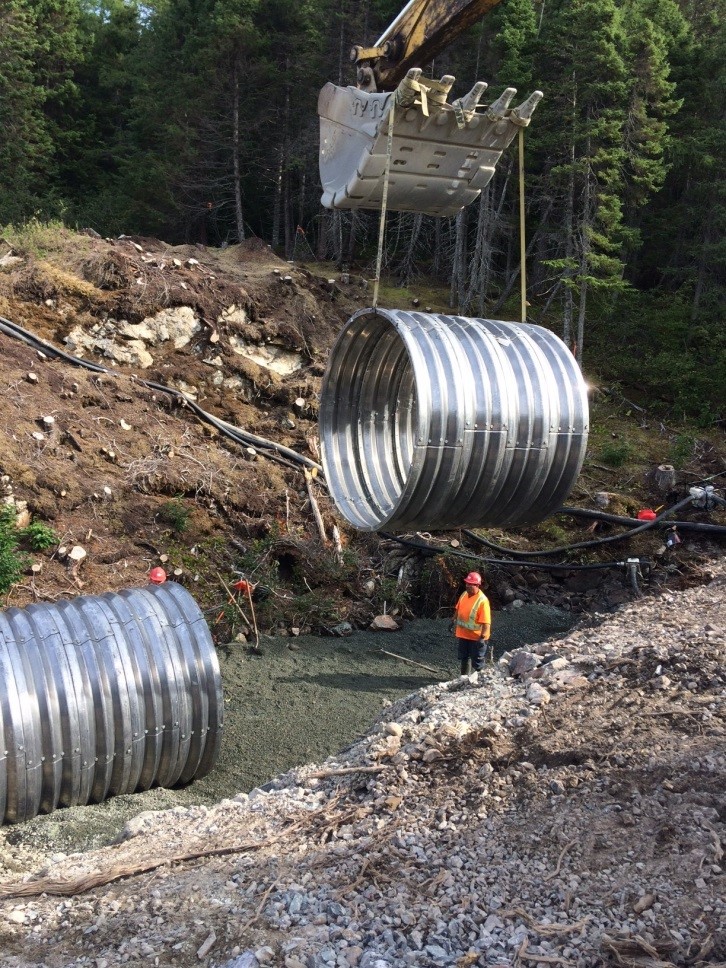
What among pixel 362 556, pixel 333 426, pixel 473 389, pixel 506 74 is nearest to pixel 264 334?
pixel 362 556

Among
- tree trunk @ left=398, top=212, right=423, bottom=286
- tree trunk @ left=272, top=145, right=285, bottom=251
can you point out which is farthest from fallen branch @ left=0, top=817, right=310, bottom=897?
tree trunk @ left=272, top=145, right=285, bottom=251

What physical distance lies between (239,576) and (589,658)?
Result: 21.7 feet

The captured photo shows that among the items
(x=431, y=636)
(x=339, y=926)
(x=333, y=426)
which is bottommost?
(x=431, y=636)

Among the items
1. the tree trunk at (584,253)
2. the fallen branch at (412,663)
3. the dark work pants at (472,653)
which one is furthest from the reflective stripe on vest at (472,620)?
the tree trunk at (584,253)

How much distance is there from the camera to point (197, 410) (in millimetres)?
15820

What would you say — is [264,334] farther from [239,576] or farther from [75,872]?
[75,872]

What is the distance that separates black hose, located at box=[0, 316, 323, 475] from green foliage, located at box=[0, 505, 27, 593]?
165 inches

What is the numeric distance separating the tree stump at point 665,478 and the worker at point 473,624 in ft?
23.3

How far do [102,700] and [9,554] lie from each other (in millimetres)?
5080

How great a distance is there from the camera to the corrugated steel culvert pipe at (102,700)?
23.5 ft

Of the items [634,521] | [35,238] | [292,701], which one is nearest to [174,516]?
[292,701]

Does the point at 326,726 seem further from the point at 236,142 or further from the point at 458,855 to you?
the point at 236,142

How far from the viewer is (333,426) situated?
7.16 m

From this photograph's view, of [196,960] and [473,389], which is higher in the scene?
[473,389]
